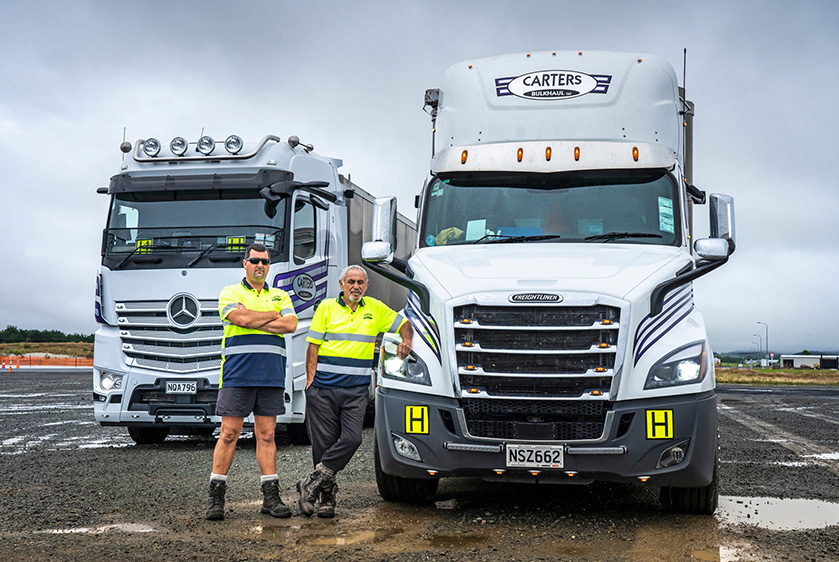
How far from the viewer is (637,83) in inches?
314

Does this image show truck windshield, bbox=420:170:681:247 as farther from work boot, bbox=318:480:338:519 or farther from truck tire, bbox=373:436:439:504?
work boot, bbox=318:480:338:519

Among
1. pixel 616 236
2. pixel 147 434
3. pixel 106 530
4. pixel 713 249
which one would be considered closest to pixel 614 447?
pixel 713 249

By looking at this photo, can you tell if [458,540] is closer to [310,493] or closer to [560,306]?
[310,493]

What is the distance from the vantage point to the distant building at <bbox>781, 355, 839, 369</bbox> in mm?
102500

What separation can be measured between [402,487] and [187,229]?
5.29 meters

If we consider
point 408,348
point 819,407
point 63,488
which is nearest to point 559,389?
point 408,348

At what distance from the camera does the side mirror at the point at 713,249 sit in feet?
21.8

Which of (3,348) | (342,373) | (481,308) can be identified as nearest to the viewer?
(481,308)

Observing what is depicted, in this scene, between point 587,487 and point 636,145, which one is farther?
point 587,487

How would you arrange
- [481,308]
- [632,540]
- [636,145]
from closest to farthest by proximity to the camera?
[632,540] → [481,308] → [636,145]

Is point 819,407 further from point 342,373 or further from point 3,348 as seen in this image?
point 3,348

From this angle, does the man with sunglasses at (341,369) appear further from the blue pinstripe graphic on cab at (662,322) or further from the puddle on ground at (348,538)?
the blue pinstripe graphic on cab at (662,322)

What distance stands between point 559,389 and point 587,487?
243cm

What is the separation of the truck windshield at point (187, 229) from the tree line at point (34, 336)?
69.9 meters
